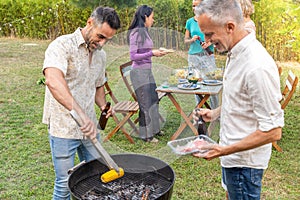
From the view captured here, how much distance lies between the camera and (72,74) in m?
2.14

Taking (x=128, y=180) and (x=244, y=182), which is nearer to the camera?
(x=244, y=182)

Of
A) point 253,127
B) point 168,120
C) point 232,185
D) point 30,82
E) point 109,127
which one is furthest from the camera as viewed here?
point 30,82

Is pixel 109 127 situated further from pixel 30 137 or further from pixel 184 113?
pixel 30 137

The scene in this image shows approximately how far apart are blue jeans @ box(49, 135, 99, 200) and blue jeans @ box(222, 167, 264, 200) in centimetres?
85

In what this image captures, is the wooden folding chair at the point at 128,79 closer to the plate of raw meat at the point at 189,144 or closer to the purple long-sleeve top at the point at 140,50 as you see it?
the purple long-sleeve top at the point at 140,50

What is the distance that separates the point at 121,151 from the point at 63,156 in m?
0.38

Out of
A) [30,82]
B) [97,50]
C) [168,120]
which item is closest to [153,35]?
[97,50]

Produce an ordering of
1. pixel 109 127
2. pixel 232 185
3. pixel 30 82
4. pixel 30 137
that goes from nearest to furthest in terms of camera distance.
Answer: pixel 232 185 < pixel 109 127 < pixel 30 137 < pixel 30 82

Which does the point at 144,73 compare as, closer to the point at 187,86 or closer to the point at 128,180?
the point at 187,86

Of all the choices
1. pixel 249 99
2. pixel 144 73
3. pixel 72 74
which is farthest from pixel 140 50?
pixel 249 99

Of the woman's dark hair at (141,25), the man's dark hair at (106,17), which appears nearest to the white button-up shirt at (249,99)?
the woman's dark hair at (141,25)

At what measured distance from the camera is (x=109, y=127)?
2348mm

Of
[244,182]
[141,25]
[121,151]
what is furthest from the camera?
[141,25]

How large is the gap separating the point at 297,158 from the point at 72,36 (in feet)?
10.2
